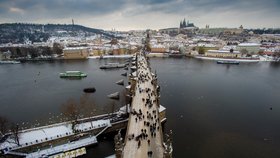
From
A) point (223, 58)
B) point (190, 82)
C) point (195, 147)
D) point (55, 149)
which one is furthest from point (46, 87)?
point (223, 58)

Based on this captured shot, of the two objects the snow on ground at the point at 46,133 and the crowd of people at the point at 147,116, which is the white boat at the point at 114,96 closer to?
the crowd of people at the point at 147,116

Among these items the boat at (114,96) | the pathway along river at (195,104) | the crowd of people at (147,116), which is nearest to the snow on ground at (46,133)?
the pathway along river at (195,104)

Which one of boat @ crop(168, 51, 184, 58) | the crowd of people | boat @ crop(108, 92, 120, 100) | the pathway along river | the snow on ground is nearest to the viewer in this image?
the crowd of people

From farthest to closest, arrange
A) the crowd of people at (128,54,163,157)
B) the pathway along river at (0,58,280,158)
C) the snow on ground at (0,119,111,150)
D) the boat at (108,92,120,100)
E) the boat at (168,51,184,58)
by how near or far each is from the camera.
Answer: the boat at (168,51,184,58) < the boat at (108,92,120,100) < the pathway along river at (0,58,280,158) < the snow on ground at (0,119,111,150) < the crowd of people at (128,54,163,157)

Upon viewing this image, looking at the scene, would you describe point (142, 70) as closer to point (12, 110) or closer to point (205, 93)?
point (205, 93)

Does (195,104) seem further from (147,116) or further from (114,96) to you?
(147,116)

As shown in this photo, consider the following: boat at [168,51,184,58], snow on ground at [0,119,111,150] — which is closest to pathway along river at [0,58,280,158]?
snow on ground at [0,119,111,150]

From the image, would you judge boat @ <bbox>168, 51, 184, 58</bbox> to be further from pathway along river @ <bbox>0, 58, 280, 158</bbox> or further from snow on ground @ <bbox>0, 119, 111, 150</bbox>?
snow on ground @ <bbox>0, 119, 111, 150</bbox>

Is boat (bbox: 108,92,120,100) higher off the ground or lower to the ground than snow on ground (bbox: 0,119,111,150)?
higher

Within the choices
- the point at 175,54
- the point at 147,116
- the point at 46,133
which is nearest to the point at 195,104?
the point at 147,116
